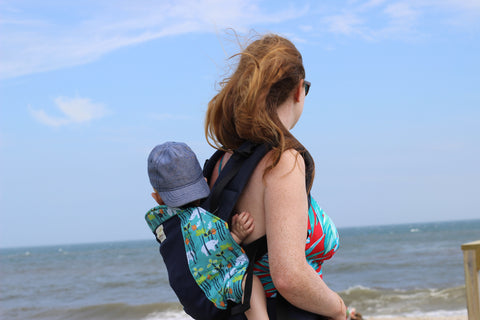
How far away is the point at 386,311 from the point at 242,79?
10.0 meters

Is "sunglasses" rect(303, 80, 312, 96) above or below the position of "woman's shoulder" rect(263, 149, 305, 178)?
above

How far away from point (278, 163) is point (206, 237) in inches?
12.0

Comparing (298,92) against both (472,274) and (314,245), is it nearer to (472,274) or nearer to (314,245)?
(314,245)

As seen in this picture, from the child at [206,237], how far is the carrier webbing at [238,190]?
23 millimetres

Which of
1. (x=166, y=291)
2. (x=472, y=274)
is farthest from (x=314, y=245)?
(x=166, y=291)

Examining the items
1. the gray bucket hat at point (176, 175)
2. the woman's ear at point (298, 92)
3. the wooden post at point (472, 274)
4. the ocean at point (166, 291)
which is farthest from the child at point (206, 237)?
the ocean at point (166, 291)

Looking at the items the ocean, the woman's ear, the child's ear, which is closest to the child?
the child's ear

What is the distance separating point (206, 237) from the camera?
1493 millimetres

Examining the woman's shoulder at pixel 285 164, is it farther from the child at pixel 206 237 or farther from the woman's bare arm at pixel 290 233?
the child at pixel 206 237

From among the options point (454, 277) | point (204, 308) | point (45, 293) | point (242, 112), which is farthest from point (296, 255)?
point (45, 293)

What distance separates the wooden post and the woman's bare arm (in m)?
2.14

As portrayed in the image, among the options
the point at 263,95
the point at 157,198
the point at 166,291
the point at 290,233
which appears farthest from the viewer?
the point at 166,291

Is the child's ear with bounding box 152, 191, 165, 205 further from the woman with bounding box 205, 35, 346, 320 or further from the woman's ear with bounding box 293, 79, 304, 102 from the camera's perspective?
the woman's ear with bounding box 293, 79, 304, 102

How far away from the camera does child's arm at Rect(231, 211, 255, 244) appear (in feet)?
4.91
